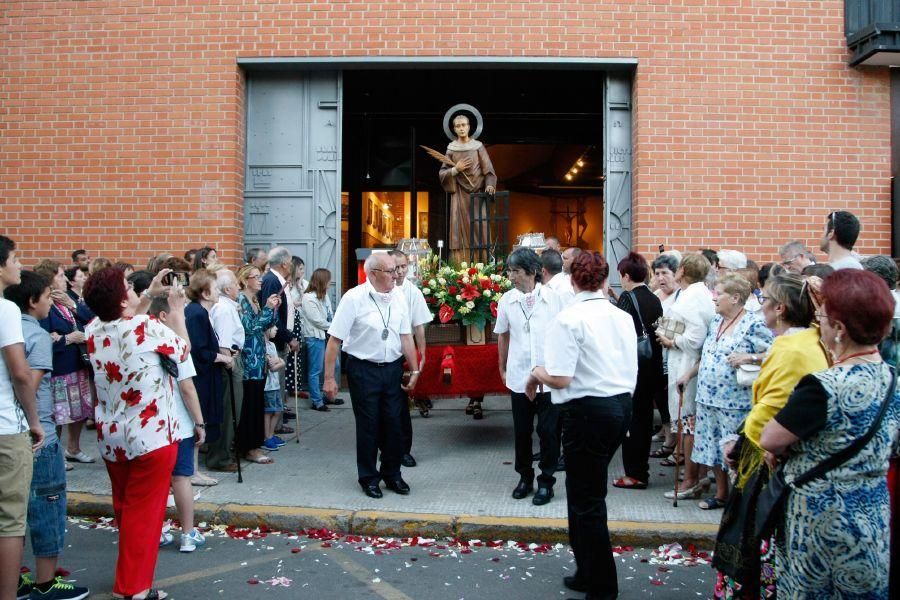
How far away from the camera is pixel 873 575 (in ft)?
10.2

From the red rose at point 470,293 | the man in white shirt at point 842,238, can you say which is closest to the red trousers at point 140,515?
the red rose at point 470,293

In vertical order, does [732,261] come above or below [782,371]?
above

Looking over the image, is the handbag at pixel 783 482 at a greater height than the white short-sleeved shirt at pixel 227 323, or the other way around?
the white short-sleeved shirt at pixel 227 323

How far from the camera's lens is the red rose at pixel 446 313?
323 inches

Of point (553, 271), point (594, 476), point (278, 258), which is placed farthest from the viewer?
point (278, 258)

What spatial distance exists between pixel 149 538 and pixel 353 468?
305cm

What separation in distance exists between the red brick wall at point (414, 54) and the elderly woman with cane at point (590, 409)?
20.4 feet

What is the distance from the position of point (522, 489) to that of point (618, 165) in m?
5.83

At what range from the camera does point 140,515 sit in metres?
4.53

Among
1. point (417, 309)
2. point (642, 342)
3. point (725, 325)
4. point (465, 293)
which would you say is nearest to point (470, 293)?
point (465, 293)

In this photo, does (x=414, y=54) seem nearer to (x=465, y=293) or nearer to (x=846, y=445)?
(x=465, y=293)

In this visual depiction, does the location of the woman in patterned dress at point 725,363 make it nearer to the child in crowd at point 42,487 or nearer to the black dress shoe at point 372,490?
the black dress shoe at point 372,490

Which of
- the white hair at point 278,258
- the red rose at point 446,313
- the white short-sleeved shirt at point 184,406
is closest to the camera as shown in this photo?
the white short-sleeved shirt at point 184,406

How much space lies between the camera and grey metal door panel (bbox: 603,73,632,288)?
10953 millimetres
